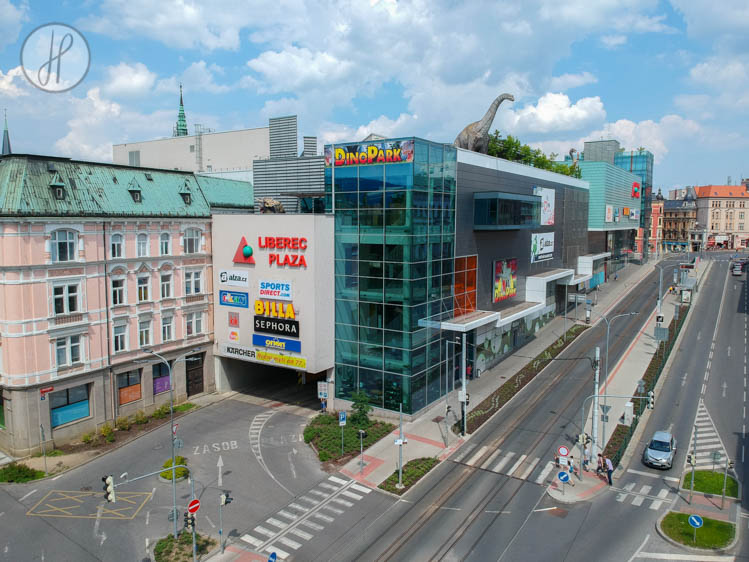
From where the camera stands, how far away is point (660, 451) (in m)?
34.8

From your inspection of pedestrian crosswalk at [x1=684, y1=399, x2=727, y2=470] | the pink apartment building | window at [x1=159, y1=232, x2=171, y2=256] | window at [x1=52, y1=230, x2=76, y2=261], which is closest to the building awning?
pedestrian crosswalk at [x1=684, y1=399, x2=727, y2=470]

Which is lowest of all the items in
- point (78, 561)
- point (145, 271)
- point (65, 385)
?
point (78, 561)

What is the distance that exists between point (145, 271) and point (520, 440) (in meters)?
30.4

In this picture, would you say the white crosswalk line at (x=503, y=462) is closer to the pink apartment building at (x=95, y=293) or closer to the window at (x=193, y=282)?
the pink apartment building at (x=95, y=293)

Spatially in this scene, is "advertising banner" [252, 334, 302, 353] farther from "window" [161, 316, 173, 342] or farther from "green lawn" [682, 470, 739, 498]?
"green lawn" [682, 470, 739, 498]

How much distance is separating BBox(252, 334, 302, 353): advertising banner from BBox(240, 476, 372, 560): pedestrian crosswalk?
12.1 meters

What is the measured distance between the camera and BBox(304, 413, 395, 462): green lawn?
120ft

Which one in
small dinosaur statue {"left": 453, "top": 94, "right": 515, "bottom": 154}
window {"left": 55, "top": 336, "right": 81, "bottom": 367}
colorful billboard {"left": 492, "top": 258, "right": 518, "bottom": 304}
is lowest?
window {"left": 55, "top": 336, "right": 81, "bottom": 367}

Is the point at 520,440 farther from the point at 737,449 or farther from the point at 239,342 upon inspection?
the point at 239,342

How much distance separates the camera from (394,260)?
40.9m

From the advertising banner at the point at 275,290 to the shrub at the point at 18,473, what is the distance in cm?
1899

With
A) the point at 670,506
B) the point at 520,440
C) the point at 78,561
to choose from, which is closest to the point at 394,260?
the point at 520,440

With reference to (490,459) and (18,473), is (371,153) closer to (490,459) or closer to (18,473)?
(490,459)

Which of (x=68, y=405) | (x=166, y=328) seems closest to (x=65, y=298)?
(x=68, y=405)
